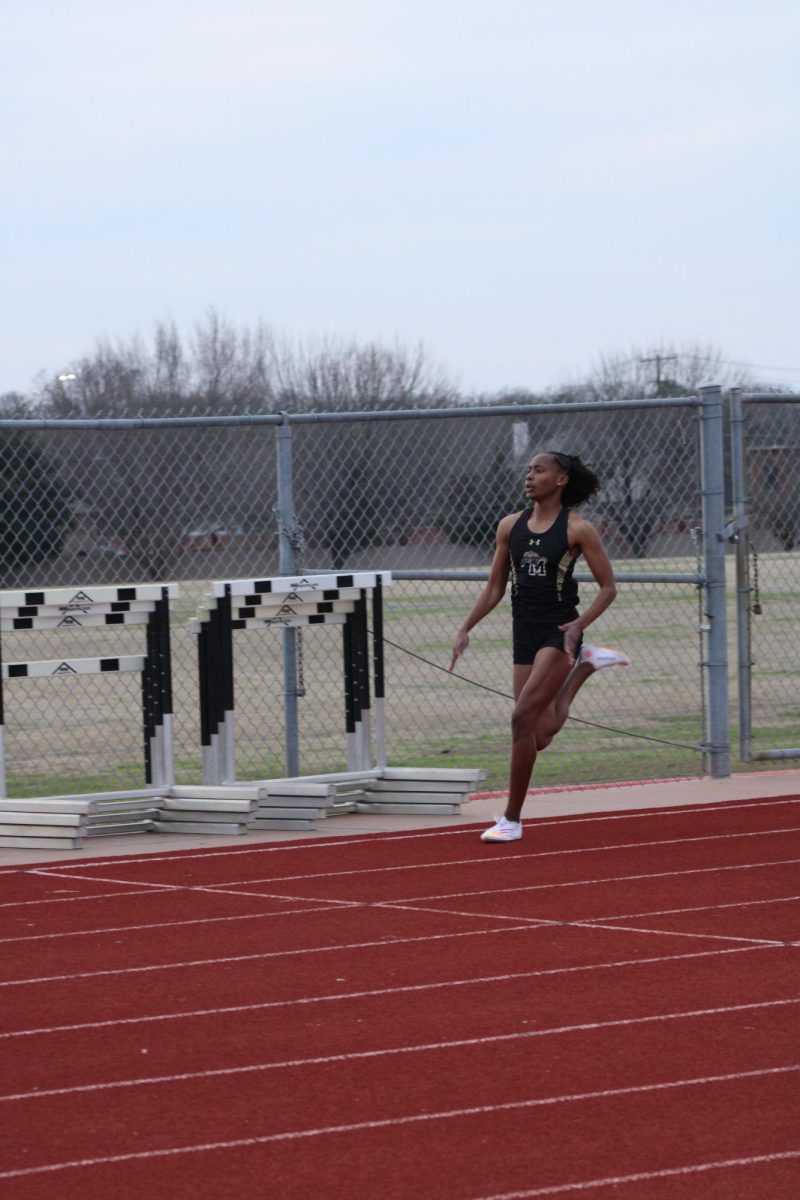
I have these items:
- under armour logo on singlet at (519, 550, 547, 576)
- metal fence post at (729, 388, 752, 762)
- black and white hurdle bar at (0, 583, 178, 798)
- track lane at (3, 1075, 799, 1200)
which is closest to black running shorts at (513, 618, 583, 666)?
under armour logo on singlet at (519, 550, 547, 576)

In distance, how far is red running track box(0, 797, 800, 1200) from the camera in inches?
169

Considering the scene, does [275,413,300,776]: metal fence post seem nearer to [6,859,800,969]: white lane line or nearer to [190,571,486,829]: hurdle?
[190,571,486,829]: hurdle

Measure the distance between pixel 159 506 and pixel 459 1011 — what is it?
6.84 m

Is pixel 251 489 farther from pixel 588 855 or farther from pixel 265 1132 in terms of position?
pixel 265 1132

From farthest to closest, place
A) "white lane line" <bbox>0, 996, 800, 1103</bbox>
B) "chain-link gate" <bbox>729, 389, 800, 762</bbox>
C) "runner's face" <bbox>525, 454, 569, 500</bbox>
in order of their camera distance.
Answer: "chain-link gate" <bbox>729, 389, 800, 762</bbox> → "runner's face" <bbox>525, 454, 569, 500</bbox> → "white lane line" <bbox>0, 996, 800, 1103</bbox>

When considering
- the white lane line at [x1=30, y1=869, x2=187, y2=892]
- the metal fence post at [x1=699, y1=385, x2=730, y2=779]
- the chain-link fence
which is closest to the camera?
the white lane line at [x1=30, y1=869, x2=187, y2=892]

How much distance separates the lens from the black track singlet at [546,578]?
9086 millimetres

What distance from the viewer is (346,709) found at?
33.2 feet

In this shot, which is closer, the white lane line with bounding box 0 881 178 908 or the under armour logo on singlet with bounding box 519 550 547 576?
the white lane line with bounding box 0 881 178 908

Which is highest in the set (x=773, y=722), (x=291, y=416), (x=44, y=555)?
(x=291, y=416)

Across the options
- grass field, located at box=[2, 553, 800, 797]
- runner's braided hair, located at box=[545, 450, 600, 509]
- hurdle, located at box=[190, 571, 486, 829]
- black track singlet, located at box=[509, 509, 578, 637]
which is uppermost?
runner's braided hair, located at box=[545, 450, 600, 509]

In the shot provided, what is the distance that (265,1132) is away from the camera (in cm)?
452

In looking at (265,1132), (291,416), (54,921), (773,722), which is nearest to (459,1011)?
(265,1132)

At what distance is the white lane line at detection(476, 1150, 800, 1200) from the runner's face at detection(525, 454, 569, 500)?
515 cm
